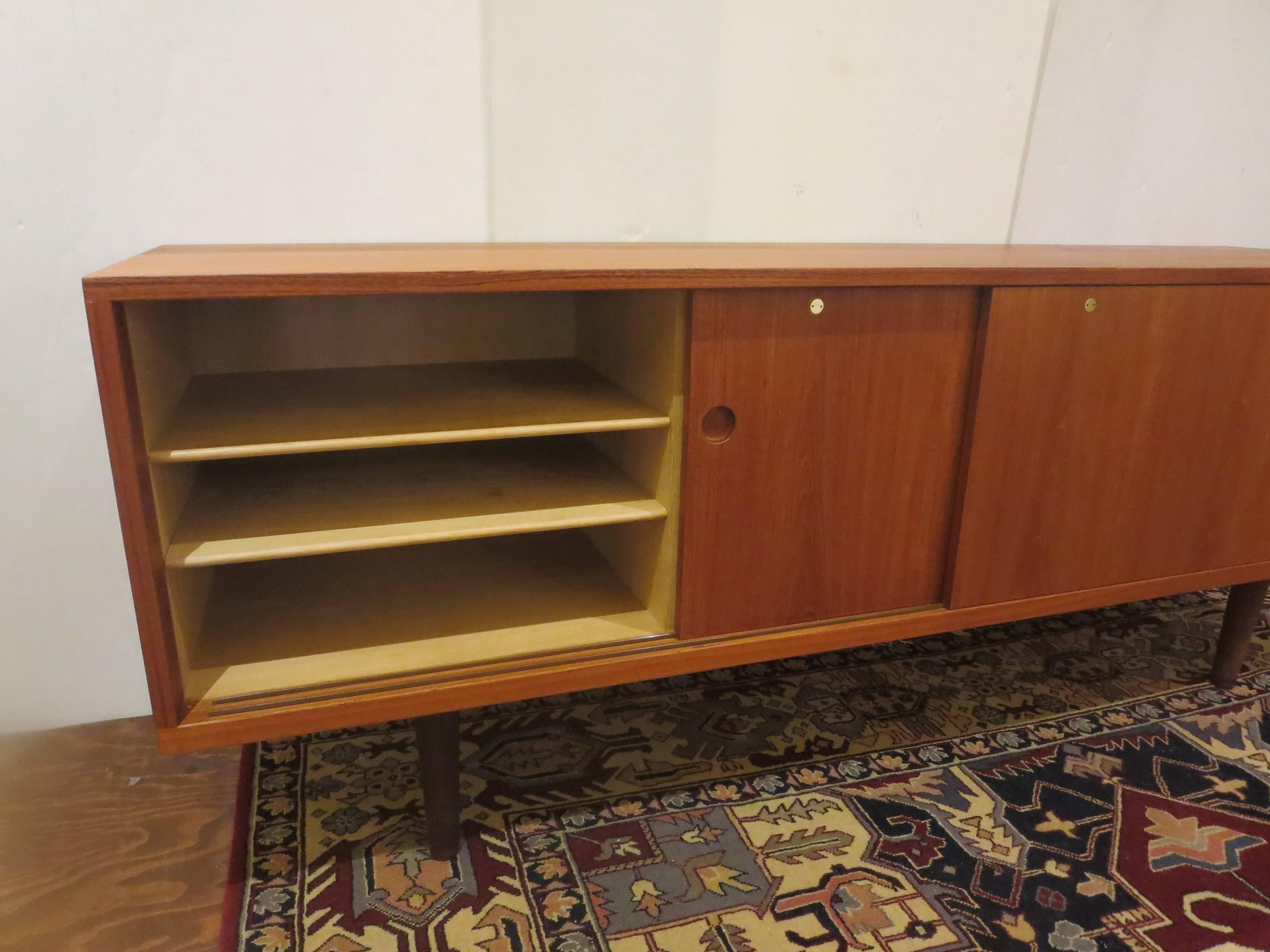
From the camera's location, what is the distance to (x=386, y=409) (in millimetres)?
1092

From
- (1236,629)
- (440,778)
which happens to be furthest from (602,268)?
(1236,629)

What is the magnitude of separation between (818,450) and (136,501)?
0.78 meters

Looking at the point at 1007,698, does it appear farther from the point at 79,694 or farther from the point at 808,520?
the point at 79,694

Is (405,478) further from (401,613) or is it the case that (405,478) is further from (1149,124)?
(1149,124)

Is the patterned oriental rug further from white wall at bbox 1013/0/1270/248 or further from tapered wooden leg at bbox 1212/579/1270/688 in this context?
white wall at bbox 1013/0/1270/248

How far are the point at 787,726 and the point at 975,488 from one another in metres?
0.56

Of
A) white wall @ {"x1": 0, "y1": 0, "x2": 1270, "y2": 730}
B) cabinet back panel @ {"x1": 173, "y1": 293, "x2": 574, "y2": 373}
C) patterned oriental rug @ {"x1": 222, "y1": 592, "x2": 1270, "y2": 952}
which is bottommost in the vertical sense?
patterned oriental rug @ {"x1": 222, "y1": 592, "x2": 1270, "y2": 952}

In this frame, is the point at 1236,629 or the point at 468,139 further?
the point at 1236,629

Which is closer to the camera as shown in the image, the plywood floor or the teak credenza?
the teak credenza

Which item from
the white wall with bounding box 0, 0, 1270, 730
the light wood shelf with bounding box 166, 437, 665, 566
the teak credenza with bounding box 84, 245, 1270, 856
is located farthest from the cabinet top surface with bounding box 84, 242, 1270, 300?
the light wood shelf with bounding box 166, 437, 665, 566

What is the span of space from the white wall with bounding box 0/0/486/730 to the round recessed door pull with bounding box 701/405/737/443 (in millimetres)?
587

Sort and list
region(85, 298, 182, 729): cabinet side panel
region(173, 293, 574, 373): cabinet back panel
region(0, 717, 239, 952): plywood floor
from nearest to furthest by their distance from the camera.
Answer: region(85, 298, 182, 729): cabinet side panel
region(0, 717, 239, 952): plywood floor
region(173, 293, 574, 373): cabinet back panel

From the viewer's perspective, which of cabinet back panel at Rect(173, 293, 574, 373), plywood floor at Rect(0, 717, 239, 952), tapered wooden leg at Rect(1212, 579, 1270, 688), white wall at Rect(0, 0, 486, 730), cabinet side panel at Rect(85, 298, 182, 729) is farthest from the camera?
tapered wooden leg at Rect(1212, 579, 1270, 688)

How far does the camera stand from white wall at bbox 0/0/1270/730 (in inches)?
47.3
